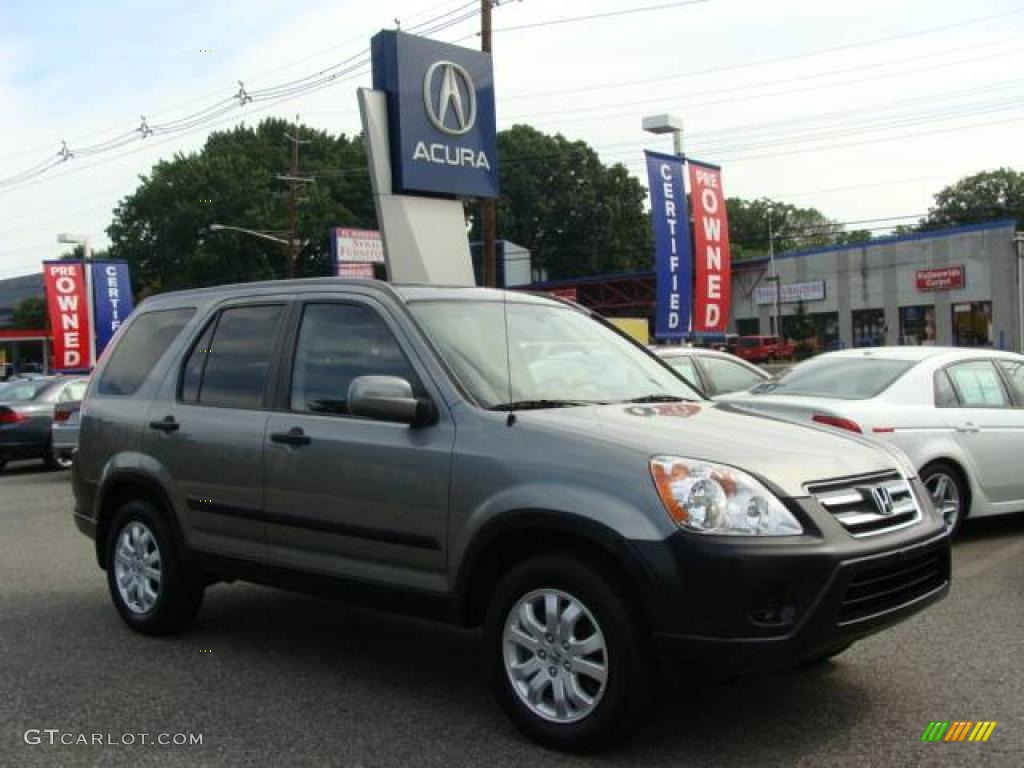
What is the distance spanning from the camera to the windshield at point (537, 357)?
4.42 m

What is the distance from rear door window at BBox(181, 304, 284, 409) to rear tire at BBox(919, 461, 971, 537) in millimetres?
4959

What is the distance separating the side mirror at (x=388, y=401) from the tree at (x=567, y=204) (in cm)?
7159

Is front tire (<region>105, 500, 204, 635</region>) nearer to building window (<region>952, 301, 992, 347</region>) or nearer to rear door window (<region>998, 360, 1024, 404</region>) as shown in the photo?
rear door window (<region>998, 360, 1024, 404</region>)

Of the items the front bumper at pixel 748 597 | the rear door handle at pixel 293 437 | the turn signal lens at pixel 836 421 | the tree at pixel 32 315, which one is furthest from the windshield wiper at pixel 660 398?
the tree at pixel 32 315

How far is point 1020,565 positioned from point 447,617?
469 cm

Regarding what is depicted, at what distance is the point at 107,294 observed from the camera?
93.9ft

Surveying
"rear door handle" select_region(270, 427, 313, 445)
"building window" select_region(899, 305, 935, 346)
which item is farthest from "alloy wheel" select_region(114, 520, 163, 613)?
"building window" select_region(899, 305, 935, 346)

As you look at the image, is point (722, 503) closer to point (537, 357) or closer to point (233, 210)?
point (537, 357)

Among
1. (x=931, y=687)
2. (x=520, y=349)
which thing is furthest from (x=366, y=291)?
(x=931, y=687)

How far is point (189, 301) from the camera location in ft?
19.1

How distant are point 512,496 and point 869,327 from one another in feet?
180

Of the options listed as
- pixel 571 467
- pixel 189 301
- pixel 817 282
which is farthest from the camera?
pixel 817 282

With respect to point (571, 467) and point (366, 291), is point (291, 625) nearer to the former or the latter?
point (366, 291)

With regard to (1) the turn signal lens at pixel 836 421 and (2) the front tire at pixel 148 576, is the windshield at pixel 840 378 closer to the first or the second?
(1) the turn signal lens at pixel 836 421
